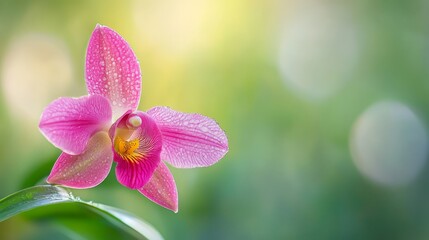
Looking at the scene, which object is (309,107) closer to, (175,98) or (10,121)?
(175,98)

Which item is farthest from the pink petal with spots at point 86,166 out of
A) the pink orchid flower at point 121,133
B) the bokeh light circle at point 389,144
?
the bokeh light circle at point 389,144

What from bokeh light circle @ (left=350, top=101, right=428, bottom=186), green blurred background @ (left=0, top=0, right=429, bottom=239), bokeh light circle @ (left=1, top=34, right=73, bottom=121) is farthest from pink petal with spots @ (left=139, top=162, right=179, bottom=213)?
bokeh light circle @ (left=350, top=101, right=428, bottom=186)

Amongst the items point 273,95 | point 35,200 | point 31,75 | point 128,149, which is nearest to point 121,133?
point 128,149

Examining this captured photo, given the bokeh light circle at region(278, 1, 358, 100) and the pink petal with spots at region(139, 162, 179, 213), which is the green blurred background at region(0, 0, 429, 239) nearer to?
the bokeh light circle at region(278, 1, 358, 100)

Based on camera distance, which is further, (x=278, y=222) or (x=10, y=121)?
(x=278, y=222)

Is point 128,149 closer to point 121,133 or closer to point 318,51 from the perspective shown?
point 121,133

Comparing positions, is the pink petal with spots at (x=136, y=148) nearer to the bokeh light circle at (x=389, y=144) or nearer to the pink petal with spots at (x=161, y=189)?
the pink petal with spots at (x=161, y=189)

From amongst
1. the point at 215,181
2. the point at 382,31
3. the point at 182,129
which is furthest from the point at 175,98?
the point at 182,129
